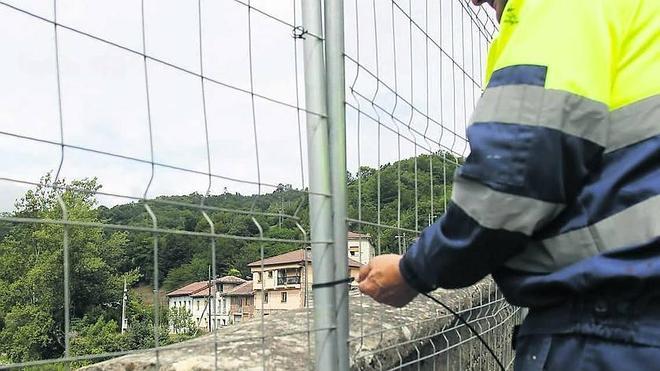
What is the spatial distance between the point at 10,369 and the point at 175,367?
633 millimetres

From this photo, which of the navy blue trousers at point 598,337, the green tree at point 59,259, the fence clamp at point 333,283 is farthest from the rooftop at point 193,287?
the navy blue trousers at point 598,337

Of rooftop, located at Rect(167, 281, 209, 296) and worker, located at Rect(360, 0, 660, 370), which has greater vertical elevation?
worker, located at Rect(360, 0, 660, 370)

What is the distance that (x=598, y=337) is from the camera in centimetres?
118

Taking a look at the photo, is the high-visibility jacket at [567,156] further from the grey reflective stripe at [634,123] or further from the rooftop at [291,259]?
the rooftop at [291,259]

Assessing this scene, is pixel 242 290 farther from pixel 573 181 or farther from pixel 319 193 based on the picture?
pixel 573 181

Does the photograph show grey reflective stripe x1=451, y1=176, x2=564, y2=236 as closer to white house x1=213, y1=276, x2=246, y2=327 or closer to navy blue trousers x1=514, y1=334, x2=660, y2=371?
navy blue trousers x1=514, y1=334, x2=660, y2=371

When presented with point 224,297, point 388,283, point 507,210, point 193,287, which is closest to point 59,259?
point 224,297

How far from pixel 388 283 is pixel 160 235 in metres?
0.48

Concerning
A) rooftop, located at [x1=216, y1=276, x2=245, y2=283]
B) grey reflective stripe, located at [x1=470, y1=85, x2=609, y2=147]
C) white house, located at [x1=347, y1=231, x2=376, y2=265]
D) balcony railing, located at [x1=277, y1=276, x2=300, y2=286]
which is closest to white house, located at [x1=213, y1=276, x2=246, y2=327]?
rooftop, located at [x1=216, y1=276, x2=245, y2=283]

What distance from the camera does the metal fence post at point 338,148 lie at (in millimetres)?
1891

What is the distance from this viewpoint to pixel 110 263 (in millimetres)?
2307

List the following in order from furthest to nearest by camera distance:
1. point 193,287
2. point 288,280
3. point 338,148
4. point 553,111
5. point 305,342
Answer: point 305,342
point 288,280
point 338,148
point 193,287
point 553,111

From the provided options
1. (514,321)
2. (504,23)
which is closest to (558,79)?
(504,23)

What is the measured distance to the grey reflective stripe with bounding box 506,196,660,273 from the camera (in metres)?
1.18
